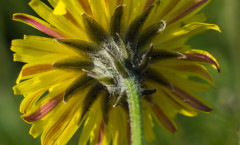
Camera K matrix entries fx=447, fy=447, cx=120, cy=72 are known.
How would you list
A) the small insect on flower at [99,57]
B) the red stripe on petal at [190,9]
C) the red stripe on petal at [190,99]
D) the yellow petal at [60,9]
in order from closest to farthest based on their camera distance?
1. the yellow petal at [60,9]
2. the small insect on flower at [99,57]
3. the red stripe on petal at [190,9]
4. the red stripe on petal at [190,99]

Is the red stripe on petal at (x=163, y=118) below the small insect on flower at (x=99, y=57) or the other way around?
below

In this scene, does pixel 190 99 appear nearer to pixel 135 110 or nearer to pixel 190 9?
pixel 190 9

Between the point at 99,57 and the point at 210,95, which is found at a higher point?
the point at 99,57

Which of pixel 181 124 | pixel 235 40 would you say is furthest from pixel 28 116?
pixel 235 40

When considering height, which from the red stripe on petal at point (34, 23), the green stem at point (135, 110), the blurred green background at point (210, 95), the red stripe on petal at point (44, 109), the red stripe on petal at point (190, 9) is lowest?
the blurred green background at point (210, 95)

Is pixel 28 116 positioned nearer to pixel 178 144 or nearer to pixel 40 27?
pixel 40 27

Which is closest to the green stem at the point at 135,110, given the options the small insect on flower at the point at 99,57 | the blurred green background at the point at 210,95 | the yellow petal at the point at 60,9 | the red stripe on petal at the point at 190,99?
the small insect on flower at the point at 99,57

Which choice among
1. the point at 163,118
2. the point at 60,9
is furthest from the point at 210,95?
the point at 60,9

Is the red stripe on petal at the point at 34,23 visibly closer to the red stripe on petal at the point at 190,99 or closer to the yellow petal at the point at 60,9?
the yellow petal at the point at 60,9
